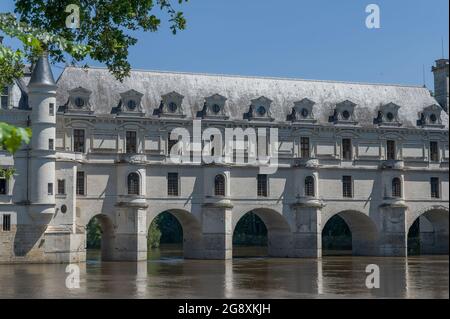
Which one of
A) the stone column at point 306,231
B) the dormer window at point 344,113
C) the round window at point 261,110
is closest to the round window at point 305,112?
the dormer window at point 344,113

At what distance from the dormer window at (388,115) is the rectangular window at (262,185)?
415 inches

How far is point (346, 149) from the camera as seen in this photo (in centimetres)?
5741

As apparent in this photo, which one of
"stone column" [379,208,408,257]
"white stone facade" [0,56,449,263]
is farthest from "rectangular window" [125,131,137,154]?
"stone column" [379,208,408,257]

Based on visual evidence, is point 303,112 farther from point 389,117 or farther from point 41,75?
point 41,75

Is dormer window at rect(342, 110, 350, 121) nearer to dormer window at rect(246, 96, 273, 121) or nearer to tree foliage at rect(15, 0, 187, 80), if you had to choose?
dormer window at rect(246, 96, 273, 121)

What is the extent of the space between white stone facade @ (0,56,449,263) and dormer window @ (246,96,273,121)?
99 millimetres

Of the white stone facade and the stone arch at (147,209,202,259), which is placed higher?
the white stone facade

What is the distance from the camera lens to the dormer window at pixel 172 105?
173 feet

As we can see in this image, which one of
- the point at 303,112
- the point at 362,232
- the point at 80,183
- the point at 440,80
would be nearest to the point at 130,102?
the point at 80,183

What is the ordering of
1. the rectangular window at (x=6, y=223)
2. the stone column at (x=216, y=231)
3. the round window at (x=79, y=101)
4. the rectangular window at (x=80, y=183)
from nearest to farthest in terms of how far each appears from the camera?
the rectangular window at (x=6, y=223) → the rectangular window at (x=80, y=183) → the round window at (x=79, y=101) → the stone column at (x=216, y=231)

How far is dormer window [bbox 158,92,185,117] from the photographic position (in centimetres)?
5278

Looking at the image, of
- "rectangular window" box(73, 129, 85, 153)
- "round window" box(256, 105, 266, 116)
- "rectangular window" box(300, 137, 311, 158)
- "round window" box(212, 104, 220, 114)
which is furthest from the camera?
"rectangular window" box(300, 137, 311, 158)

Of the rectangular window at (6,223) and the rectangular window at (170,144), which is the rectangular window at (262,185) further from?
the rectangular window at (6,223)

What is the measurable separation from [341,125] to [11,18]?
153ft
